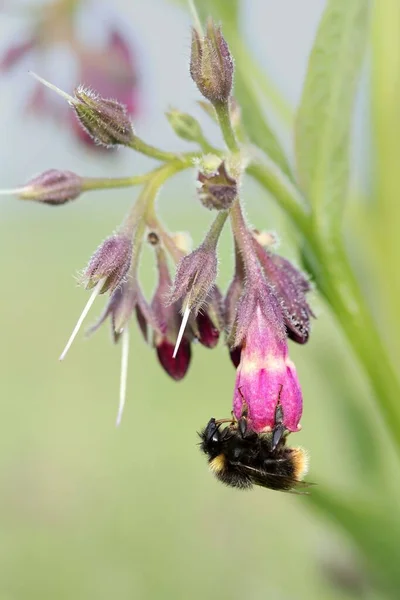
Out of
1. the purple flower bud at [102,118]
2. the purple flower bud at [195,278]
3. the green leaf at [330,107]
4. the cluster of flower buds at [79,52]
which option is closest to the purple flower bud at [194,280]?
the purple flower bud at [195,278]

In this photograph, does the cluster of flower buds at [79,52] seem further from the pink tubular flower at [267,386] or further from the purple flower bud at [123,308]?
the pink tubular flower at [267,386]

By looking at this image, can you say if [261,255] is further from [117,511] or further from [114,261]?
[117,511]

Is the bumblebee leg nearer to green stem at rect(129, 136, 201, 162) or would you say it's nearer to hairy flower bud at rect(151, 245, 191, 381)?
hairy flower bud at rect(151, 245, 191, 381)

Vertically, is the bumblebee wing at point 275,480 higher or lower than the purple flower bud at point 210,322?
lower

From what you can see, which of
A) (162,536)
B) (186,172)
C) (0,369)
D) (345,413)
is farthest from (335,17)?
(0,369)

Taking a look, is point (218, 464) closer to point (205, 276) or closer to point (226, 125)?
point (205, 276)

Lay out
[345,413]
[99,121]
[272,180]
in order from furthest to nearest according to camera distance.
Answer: [345,413] < [272,180] < [99,121]
